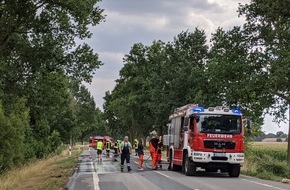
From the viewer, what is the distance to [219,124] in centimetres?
2123

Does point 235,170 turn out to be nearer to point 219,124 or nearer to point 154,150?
point 219,124

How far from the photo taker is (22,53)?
2547 centimetres

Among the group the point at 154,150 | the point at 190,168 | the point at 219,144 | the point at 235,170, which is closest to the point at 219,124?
the point at 219,144

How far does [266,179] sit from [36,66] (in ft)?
41.8

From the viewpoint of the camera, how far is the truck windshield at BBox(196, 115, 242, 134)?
2116 cm

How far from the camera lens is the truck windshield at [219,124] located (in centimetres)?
2116

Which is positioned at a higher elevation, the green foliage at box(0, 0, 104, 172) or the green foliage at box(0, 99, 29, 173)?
the green foliage at box(0, 0, 104, 172)

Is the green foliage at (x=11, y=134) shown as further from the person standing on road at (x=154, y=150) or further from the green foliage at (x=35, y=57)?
the person standing on road at (x=154, y=150)

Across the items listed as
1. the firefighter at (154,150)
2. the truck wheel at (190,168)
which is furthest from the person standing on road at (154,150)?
the truck wheel at (190,168)

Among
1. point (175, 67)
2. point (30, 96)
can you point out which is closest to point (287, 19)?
point (30, 96)

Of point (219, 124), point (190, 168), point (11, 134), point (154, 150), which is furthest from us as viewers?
point (154, 150)

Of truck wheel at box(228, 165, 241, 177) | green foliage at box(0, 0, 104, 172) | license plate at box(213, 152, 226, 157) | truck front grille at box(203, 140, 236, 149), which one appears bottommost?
truck wheel at box(228, 165, 241, 177)

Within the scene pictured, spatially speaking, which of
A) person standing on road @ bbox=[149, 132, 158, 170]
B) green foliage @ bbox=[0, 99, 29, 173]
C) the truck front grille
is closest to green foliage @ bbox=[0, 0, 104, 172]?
green foliage @ bbox=[0, 99, 29, 173]

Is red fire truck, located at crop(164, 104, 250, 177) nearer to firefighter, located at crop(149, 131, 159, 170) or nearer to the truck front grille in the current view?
the truck front grille
